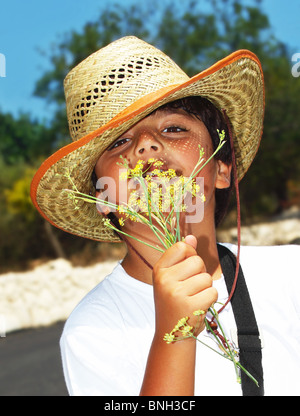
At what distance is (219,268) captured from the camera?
6.88ft

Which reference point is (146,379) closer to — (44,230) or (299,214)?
(44,230)

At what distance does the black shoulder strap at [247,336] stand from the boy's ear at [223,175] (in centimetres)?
44

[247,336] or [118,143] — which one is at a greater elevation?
[118,143]

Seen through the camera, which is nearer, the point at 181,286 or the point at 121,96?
the point at 181,286

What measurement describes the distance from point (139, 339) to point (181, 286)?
0.49 metres

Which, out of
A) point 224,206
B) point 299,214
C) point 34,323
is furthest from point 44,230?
point 224,206

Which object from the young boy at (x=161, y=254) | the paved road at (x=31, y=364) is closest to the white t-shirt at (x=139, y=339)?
the young boy at (x=161, y=254)

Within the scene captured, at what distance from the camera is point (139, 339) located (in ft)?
5.79

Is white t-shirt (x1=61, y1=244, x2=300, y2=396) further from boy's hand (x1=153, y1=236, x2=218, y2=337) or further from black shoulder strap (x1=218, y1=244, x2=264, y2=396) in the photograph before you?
boy's hand (x1=153, y1=236, x2=218, y2=337)

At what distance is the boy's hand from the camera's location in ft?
4.42

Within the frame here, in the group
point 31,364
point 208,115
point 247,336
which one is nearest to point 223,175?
point 208,115

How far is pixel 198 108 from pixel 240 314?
0.92 m

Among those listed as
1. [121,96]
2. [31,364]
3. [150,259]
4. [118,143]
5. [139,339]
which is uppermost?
[31,364]

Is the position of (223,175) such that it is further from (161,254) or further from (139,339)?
(139,339)
